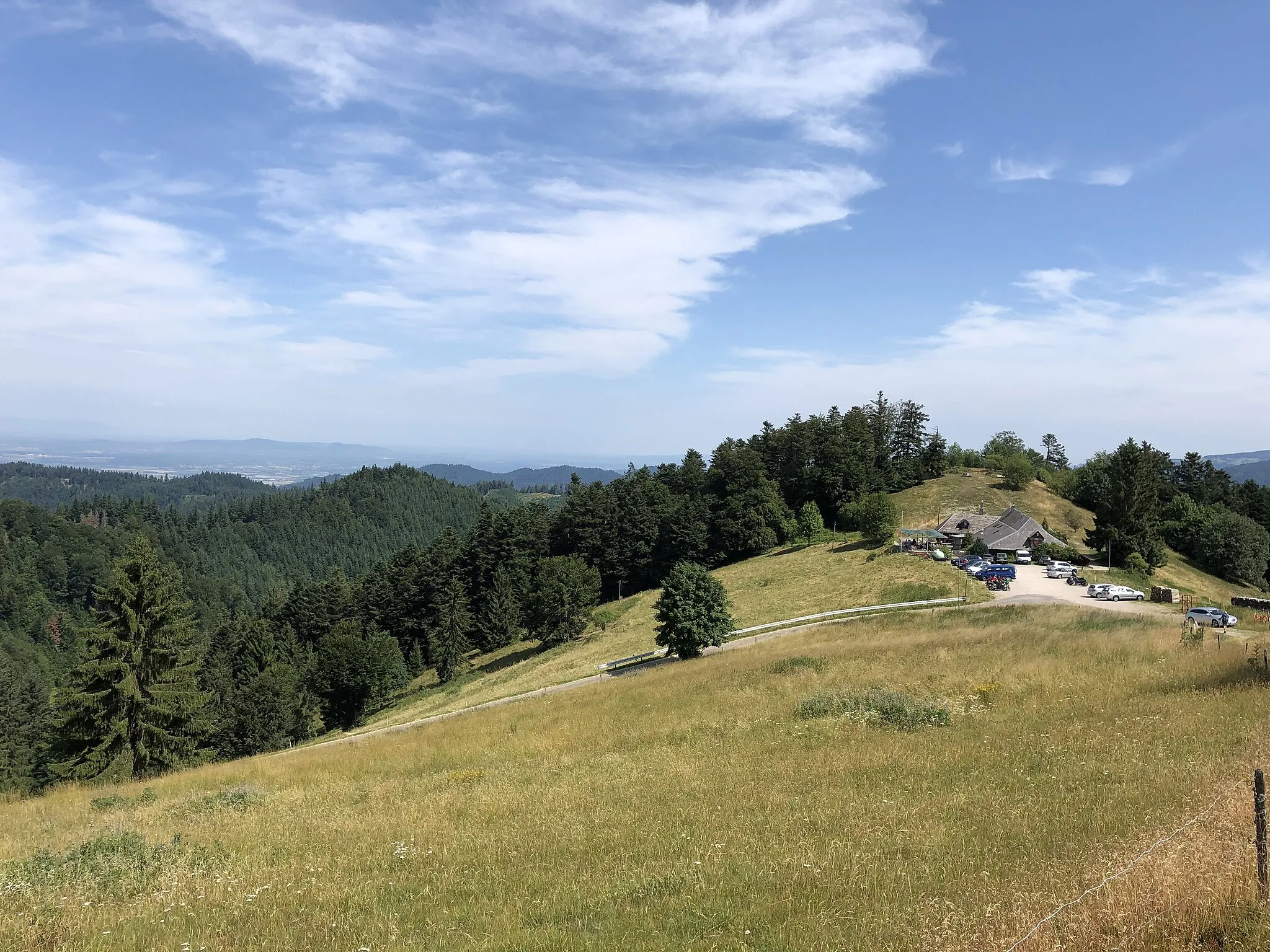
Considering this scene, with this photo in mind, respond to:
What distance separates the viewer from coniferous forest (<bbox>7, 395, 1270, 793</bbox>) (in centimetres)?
3177

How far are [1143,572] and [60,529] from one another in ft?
763

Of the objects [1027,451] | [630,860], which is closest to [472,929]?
[630,860]

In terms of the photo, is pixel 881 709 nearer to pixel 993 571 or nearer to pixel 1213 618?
pixel 1213 618

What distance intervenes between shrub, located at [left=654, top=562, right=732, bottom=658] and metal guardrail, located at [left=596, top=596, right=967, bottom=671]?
2900 mm

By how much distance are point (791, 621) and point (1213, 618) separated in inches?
910

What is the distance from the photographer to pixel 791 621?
1873 inches

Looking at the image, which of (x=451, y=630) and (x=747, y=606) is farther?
(x=451, y=630)

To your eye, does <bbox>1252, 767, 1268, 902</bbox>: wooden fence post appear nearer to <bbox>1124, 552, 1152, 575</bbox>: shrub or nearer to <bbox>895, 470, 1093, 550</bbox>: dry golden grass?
<bbox>1124, 552, 1152, 575</bbox>: shrub

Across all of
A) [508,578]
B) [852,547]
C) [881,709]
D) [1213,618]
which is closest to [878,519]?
[852,547]

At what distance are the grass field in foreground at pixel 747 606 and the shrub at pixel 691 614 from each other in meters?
3.83

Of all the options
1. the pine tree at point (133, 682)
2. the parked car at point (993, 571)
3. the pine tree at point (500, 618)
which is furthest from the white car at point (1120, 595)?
the pine tree at point (500, 618)

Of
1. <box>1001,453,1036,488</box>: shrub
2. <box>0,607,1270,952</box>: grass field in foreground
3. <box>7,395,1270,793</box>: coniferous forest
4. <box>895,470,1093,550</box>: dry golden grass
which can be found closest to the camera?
<box>0,607,1270,952</box>: grass field in foreground

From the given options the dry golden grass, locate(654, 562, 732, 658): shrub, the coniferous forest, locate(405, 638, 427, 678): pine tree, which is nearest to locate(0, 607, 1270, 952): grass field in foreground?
the coniferous forest

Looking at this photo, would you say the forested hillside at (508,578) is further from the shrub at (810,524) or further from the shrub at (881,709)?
the shrub at (881,709)
